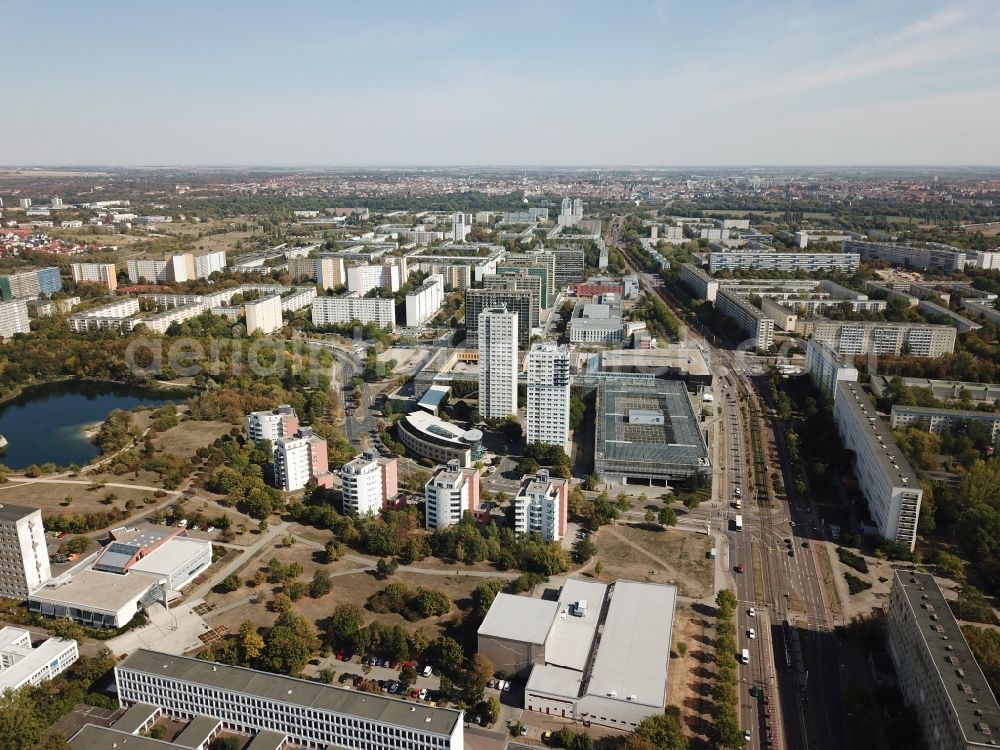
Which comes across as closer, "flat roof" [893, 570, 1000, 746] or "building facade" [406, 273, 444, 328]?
"flat roof" [893, 570, 1000, 746]

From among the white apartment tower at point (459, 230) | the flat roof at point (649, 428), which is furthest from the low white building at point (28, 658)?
the white apartment tower at point (459, 230)

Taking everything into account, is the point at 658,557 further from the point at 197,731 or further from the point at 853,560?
the point at 197,731

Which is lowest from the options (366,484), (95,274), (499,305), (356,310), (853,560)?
(853,560)

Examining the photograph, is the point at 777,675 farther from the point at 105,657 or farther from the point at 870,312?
the point at 870,312

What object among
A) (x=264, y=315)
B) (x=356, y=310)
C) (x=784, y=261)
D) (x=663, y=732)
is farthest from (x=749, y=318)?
(x=663, y=732)

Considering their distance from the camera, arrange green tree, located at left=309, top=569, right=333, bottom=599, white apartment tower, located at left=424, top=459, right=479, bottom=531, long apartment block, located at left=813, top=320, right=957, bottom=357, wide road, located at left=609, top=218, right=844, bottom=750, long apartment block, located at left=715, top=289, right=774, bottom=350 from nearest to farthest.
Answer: wide road, located at left=609, top=218, right=844, bottom=750 < green tree, located at left=309, top=569, right=333, bottom=599 < white apartment tower, located at left=424, top=459, right=479, bottom=531 < long apartment block, located at left=813, top=320, right=957, bottom=357 < long apartment block, located at left=715, top=289, right=774, bottom=350

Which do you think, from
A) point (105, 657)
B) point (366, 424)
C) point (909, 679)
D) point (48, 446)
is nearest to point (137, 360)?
point (48, 446)

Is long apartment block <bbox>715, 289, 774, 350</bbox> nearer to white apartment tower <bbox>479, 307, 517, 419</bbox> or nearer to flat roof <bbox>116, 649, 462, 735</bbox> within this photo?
white apartment tower <bbox>479, 307, 517, 419</bbox>

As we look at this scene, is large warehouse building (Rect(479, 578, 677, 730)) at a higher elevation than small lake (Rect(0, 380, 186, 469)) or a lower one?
higher

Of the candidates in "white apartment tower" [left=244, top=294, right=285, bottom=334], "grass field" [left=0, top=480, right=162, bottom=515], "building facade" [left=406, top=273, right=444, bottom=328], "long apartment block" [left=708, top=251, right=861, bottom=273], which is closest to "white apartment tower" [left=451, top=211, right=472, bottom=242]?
"building facade" [left=406, top=273, right=444, bottom=328]
